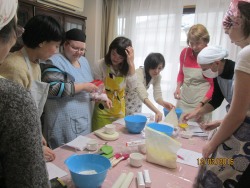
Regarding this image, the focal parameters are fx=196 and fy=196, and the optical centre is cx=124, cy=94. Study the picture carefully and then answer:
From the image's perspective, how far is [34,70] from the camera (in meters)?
1.20

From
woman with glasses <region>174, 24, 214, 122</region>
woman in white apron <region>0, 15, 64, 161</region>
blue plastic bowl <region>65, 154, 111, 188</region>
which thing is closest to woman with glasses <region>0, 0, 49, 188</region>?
blue plastic bowl <region>65, 154, 111, 188</region>

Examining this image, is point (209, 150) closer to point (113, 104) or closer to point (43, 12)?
point (113, 104)

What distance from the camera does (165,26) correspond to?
3.15 m

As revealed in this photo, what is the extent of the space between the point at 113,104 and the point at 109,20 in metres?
2.17

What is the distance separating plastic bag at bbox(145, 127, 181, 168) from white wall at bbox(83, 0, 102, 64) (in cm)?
272

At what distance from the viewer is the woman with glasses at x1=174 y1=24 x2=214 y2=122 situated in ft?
6.84

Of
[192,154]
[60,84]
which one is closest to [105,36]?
[60,84]

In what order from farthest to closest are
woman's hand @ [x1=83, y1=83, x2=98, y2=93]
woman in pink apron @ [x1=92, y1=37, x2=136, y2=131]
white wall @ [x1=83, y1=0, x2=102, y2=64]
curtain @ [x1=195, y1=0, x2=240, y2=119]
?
white wall @ [x1=83, y1=0, x2=102, y2=64]
curtain @ [x1=195, y1=0, x2=240, y2=119]
woman in pink apron @ [x1=92, y1=37, x2=136, y2=131]
woman's hand @ [x1=83, y1=83, x2=98, y2=93]

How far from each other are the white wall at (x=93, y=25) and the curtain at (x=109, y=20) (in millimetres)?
85

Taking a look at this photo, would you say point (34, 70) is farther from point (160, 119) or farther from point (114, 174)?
point (160, 119)

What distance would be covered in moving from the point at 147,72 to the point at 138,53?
1.34 meters

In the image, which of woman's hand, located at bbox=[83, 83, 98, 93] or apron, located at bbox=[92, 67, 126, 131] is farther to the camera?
apron, located at bbox=[92, 67, 126, 131]

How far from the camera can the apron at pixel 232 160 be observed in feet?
2.56

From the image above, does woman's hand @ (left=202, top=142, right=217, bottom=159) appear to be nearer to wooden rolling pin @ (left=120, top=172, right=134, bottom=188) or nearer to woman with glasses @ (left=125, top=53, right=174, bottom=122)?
wooden rolling pin @ (left=120, top=172, right=134, bottom=188)
